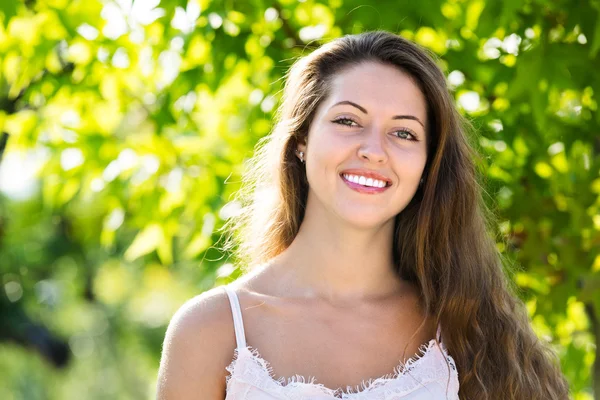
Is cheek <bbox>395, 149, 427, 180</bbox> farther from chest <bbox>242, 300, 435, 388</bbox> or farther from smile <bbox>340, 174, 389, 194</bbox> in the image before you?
chest <bbox>242, 300, 435, 388</bbox>

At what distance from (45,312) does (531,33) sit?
9887 millimetres

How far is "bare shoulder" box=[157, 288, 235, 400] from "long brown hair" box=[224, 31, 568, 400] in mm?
322

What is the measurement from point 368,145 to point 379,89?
14cm

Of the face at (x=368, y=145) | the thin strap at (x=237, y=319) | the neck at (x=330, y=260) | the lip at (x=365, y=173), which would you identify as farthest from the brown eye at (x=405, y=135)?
the thin strap at (x=237, y=319)

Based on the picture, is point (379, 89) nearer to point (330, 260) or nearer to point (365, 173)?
point (365, 173)

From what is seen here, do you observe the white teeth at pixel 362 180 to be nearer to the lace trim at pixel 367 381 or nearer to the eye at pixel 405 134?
the eye at pixel 405 134

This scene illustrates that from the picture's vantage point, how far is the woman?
1.87 meters

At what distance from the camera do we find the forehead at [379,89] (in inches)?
75.9

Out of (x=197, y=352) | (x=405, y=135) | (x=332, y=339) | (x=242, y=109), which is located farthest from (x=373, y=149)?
(x=242, y=109)

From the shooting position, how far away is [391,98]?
6.36ft

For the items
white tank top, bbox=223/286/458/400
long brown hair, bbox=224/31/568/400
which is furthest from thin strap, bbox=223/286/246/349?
long brown hair, bbox=224/31/568/400

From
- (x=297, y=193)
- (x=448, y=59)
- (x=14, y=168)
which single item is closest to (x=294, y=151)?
(x=297, y=193)

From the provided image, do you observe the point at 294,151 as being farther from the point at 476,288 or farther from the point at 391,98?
the point at 476,288

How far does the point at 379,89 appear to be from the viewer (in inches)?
76.5
